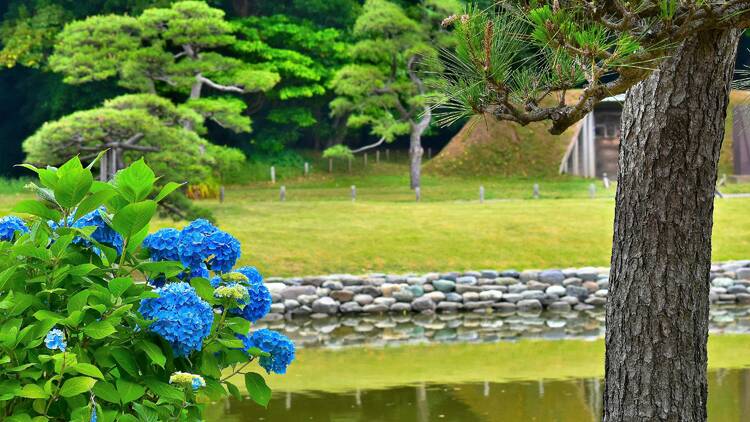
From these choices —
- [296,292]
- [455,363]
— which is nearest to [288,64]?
[296,292]

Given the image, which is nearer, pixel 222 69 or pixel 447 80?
pixel 447 80

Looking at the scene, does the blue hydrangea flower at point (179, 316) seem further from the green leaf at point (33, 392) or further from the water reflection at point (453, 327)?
the water reflection at point (453, 327)

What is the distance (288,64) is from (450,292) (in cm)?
1384

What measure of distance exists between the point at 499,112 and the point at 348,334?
7.47 metres

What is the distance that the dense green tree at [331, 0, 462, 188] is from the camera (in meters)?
23.2

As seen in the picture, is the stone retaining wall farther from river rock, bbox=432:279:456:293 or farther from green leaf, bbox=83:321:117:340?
green leaf, bbox=83:321:117:340

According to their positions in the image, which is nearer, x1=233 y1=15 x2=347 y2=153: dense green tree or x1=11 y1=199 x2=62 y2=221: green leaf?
x1=11 y1=199 x2=62 y2=221: green leaf

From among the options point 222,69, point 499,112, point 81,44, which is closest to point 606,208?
point 222,69

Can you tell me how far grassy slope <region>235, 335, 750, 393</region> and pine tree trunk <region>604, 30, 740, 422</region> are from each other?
12.5ft

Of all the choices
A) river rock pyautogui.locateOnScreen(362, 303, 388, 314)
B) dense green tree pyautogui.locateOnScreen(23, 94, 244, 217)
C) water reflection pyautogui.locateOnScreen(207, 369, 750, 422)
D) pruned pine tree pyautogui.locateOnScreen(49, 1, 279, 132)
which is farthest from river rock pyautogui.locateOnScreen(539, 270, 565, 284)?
pruned pine tree pyautogui.locateOnScreen(49, 1, 279, 132)

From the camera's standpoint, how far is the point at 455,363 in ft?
30.2

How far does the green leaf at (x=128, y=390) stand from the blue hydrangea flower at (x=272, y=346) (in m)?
0.52

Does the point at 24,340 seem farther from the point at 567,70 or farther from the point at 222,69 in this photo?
the point at 222,69

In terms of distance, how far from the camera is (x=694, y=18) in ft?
12.0
